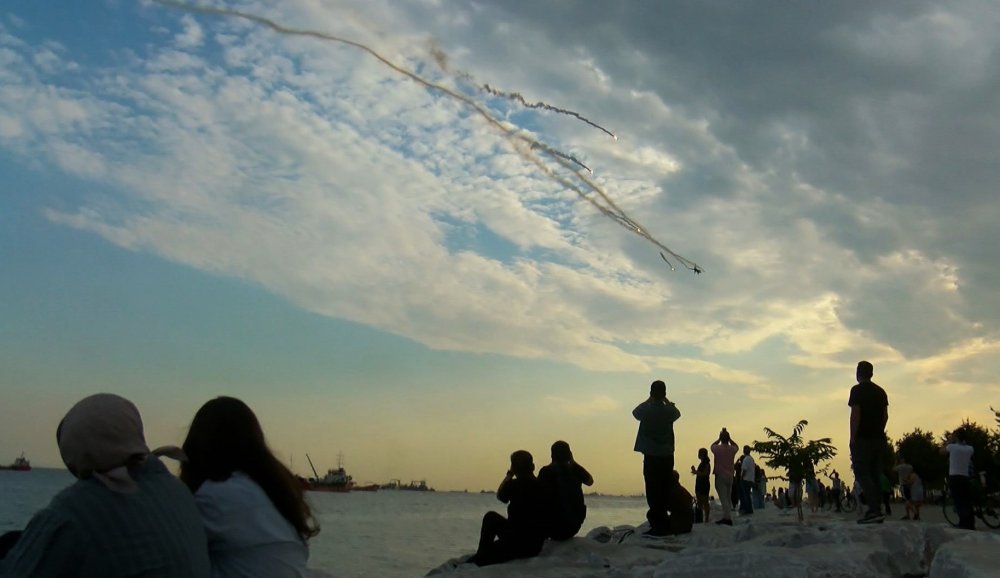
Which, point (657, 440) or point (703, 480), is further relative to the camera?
point (703, 480)

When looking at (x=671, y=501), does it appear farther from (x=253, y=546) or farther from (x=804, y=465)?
(x=253, y=546)

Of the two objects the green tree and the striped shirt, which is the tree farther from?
the green tree

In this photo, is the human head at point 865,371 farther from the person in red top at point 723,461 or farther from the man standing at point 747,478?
the man standing at point 747,478

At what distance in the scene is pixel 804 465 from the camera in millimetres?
17391

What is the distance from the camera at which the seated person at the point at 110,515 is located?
9.58 feet

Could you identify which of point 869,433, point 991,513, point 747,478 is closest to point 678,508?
point 869,433

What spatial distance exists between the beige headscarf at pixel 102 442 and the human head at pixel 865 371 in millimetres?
9770

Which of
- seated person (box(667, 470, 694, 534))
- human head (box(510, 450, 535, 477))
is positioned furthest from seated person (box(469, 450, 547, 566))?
seated person (box(667, 470, 694, 534))

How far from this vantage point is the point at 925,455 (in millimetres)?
68125

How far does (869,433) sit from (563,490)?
3.85 m

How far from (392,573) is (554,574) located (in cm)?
1425

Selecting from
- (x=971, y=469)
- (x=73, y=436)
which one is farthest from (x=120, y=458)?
(x=971, y=469)

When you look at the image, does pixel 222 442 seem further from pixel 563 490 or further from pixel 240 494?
pixel 563 490

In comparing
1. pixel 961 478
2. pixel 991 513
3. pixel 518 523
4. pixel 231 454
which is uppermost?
pixel 961 478
